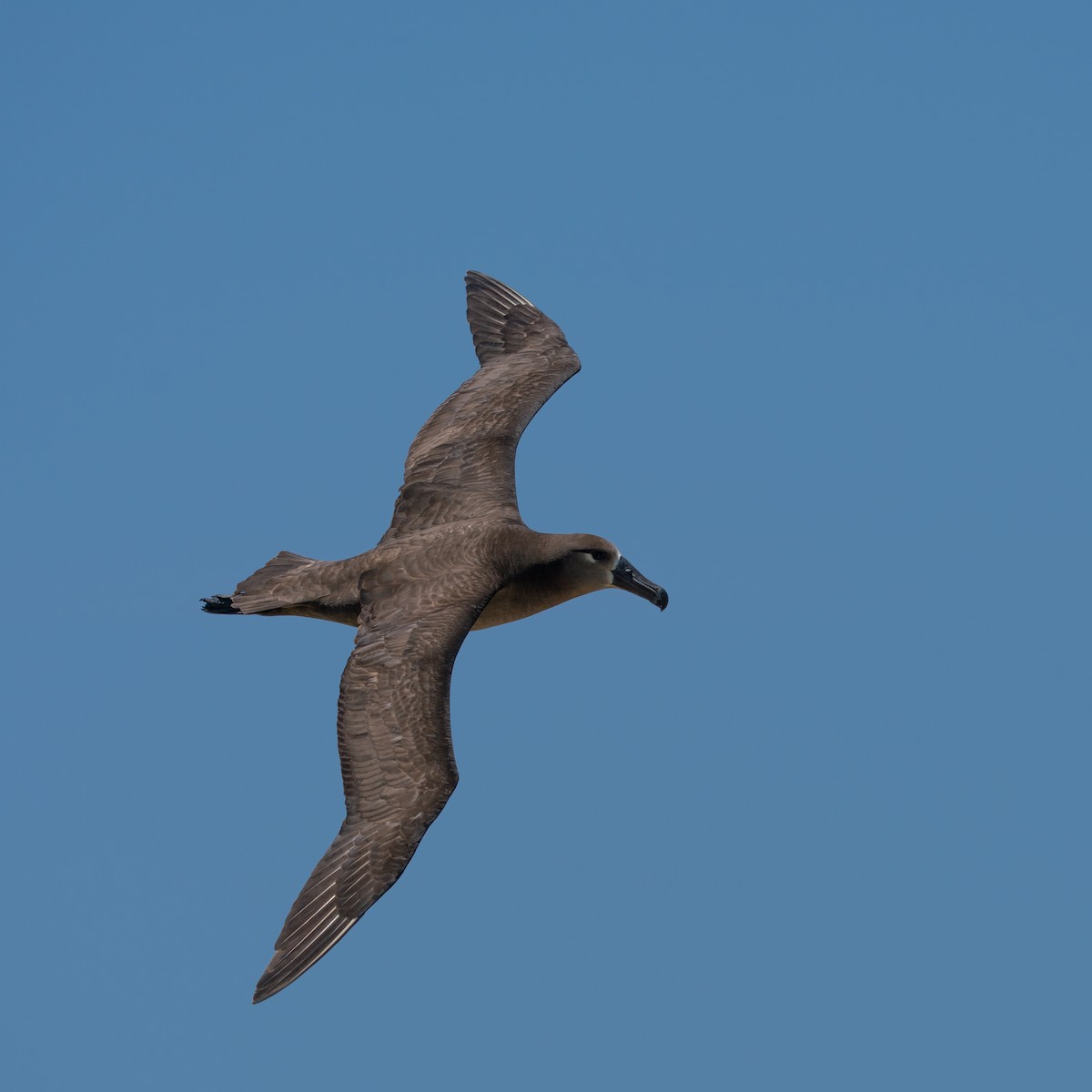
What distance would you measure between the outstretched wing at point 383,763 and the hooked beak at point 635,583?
6.89 feet

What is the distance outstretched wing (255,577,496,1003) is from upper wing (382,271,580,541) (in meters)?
1.88

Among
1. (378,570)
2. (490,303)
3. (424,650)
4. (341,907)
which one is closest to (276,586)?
(378,570)

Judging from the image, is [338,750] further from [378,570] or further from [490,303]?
[490,303]

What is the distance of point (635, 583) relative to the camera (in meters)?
19.4

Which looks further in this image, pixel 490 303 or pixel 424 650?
pixel 490 303

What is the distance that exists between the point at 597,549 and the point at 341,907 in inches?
198

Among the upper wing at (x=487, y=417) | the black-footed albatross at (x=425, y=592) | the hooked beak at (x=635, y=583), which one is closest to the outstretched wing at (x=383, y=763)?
the black-footed albatross at (x=425, y=592)

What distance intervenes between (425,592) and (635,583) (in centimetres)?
267

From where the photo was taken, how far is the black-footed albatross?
1566cm

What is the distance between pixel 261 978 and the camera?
584 inches

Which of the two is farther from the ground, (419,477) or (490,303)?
(490,303)

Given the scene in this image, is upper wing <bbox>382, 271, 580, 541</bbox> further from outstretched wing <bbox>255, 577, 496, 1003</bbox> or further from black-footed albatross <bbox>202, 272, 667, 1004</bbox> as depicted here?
outstretched wing <bbox>255, 577, 496, 1003</bbox>

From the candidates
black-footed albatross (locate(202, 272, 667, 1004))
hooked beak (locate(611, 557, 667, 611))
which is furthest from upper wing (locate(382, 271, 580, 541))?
hooked beak (locate(611, 557, 667, 611))

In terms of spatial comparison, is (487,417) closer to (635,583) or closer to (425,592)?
(635,583)
